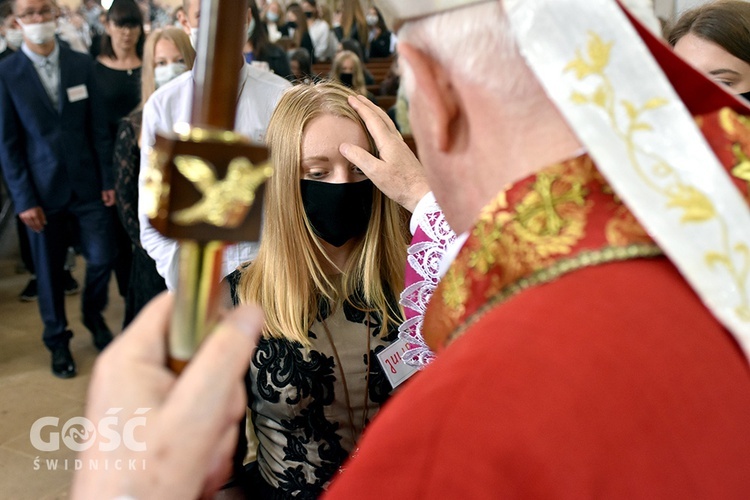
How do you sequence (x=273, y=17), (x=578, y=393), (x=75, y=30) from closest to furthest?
(x=578, y=393) → (x=75, y=30) → (x=273, y=17)

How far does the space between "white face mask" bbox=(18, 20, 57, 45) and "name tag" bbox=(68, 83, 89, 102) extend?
0.27 m

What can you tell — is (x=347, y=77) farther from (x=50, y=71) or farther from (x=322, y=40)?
(x=322, y=40)

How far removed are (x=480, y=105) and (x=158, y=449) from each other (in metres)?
0.47

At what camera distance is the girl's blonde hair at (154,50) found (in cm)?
381

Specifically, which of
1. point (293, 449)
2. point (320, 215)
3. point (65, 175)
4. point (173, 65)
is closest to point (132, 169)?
point (173, 65)

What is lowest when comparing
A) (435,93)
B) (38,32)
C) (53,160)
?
(53,160)

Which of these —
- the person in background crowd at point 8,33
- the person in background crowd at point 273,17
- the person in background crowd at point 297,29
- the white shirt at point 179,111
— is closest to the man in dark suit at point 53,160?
the person in background crowd at point 8,33

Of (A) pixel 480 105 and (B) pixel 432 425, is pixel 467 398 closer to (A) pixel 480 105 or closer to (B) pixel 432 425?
(B) pixel 432 425

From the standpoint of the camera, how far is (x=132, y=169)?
11.2 feet

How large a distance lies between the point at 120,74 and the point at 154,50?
862mm

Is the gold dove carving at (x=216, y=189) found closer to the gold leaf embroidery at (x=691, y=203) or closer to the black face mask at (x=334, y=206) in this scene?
the gold leaf embroidery at (x=691, y=203)

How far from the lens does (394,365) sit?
185cm

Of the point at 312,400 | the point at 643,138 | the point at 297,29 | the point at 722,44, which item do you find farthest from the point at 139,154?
the point at 297,29

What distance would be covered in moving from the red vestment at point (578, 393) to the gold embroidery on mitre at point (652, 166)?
0.13ft
